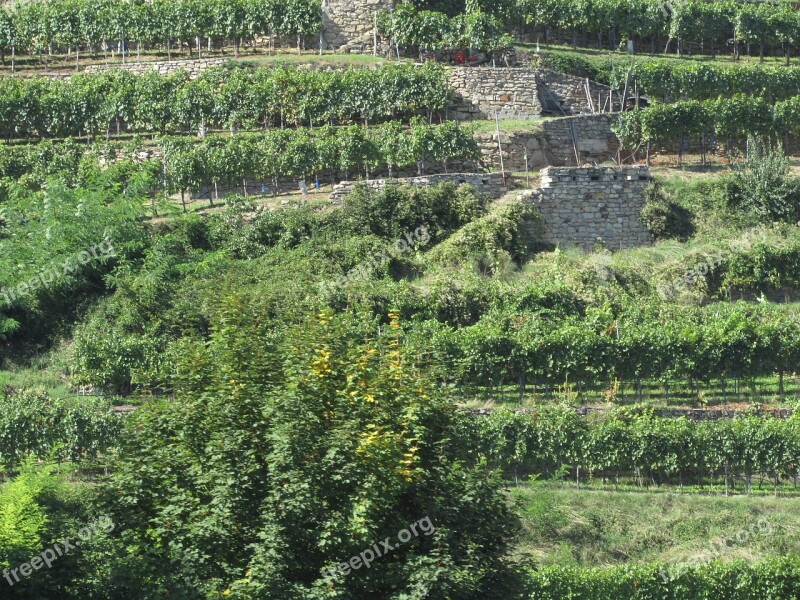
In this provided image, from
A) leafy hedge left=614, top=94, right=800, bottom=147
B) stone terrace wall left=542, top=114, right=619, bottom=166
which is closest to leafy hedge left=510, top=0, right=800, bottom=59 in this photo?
leafy hedge left=614, top=94, right=800, bottom=147

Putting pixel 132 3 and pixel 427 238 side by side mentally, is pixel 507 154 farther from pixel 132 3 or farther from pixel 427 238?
pixel 132 3

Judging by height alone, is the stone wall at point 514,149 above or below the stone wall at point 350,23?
below

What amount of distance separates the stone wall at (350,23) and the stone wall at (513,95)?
13.4 ft

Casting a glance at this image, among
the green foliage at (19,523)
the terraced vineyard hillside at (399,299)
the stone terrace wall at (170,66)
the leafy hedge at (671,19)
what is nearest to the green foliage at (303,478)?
the terraced vineyard hillside at (399,299)

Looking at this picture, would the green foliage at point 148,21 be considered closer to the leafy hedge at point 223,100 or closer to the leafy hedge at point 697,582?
the leafy hedge at point 223,100

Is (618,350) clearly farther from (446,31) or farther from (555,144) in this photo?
(446,31)

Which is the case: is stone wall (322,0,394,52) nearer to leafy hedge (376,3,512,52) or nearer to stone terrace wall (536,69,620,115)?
leafy hedge (376,3,512,52)

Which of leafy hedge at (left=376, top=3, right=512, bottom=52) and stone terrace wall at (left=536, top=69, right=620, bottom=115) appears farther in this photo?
leafy hedge at (left=376, top=3, right=512, bottom=52)

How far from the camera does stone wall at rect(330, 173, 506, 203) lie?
39281 millimetres

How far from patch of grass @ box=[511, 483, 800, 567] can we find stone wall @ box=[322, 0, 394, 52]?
68.2ft

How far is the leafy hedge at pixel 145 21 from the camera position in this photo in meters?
47.7

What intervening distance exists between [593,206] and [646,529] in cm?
1203

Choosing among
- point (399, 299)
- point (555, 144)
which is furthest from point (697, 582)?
point (555, 144)

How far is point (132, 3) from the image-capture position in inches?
1930
